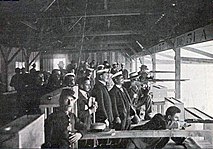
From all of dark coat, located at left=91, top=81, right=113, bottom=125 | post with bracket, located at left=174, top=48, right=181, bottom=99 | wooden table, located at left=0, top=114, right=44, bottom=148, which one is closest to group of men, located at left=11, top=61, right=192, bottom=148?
dark coat, located at left=91, top=81, right=113, bottom=125

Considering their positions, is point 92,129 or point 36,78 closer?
point 92,129

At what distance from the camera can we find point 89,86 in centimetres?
223

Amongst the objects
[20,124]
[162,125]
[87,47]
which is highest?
[87,47]

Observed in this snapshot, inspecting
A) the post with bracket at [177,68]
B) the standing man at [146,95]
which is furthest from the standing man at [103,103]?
the post with bracket at [177,68]

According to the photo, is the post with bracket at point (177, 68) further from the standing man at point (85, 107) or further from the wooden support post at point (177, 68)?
the standing man at point (85, 107)

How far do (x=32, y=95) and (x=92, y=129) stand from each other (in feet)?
3.79

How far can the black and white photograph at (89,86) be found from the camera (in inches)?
46.8

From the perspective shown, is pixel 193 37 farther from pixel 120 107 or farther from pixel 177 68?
pixel 177 68

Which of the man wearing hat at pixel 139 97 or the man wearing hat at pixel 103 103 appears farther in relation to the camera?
the man wearing hat at pixel 139 97

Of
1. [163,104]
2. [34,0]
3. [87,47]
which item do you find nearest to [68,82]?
[34,0]

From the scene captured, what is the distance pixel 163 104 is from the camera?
350cm

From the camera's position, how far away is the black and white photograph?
3.90 feet

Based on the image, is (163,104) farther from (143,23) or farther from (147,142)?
(147,142)

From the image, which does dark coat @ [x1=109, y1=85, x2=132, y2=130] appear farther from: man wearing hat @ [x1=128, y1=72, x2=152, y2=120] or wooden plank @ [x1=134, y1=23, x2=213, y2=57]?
wooden plank @ [x1=134, y1=23, x2=213, y2=57]
